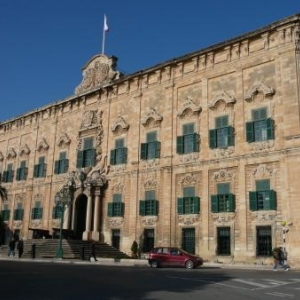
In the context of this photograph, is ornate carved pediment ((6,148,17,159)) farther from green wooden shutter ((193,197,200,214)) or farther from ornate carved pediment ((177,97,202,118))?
green wooden shutter ((193,197,200,214))

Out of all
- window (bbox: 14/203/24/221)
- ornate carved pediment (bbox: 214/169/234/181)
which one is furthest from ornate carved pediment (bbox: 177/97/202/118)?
window (bbox: 14/203/24/221)

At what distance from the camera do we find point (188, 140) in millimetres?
29297

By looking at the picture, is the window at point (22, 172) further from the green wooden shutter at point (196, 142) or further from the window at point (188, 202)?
the green wooden shutter at point (196, 142)

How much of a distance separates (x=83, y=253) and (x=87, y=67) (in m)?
17.0

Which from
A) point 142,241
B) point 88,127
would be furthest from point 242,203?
point 88,127

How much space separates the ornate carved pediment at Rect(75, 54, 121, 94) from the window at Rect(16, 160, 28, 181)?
375 inches

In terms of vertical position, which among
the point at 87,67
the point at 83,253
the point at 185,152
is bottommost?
the point at 83,253

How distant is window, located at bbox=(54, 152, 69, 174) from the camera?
3747 cm

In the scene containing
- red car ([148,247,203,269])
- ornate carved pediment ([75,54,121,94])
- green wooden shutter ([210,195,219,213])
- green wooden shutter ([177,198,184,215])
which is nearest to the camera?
red car ([148,247,203,269])

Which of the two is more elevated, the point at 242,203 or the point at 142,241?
the point at 242,203

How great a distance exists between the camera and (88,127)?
36.4m

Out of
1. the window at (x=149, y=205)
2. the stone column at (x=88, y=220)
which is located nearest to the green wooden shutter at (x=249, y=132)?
the window at (x=149, y=205)

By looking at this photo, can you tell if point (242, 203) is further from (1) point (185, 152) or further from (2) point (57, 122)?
(2) point (57, 122)

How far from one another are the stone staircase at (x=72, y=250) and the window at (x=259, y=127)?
12.5 m
